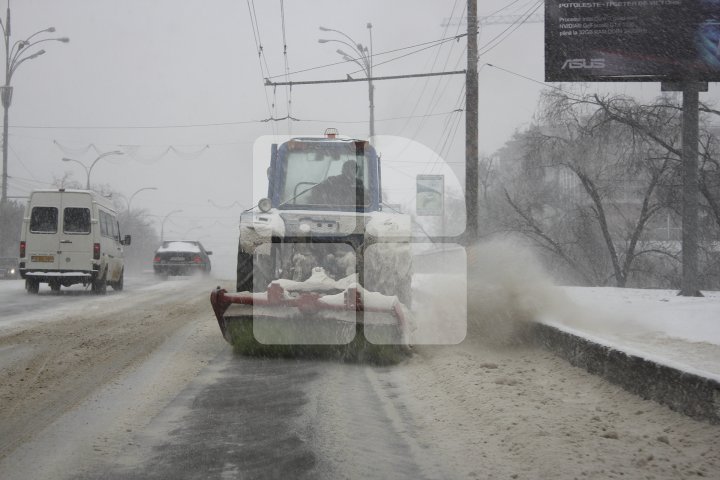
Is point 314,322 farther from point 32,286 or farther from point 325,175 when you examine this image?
point 32,286

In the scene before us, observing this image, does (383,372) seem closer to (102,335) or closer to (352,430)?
(352,430)

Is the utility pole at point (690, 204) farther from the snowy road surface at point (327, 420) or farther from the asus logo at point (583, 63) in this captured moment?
the snowy road surface at point (327, 420)

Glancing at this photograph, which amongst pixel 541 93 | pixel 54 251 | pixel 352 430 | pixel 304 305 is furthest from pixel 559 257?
pixel 352 430

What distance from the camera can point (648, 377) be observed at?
506 centimetres

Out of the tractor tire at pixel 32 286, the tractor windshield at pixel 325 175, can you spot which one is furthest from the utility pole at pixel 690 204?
the tractor tire at pixel 32 286

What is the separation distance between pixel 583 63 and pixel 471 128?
269 centimetres

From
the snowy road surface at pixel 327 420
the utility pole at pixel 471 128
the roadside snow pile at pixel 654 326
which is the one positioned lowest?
the snowy road surface at pixel 327 420

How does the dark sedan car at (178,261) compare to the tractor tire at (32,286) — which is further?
the dark sedan car at (178,261)

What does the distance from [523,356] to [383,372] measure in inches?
65.3

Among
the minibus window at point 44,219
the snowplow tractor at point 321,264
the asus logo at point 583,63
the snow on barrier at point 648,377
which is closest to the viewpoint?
the snow on barrier at point 648,377

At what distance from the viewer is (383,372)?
264 inches

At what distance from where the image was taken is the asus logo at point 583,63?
558 inches

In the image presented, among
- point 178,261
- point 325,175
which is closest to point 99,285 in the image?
point 178,261

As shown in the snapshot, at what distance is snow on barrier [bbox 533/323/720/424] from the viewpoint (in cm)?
434
